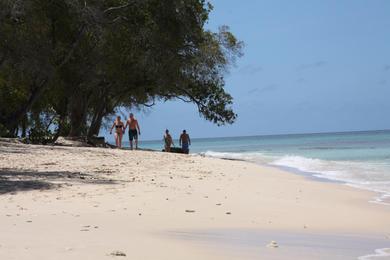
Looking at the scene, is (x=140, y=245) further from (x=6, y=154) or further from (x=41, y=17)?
(x=41, y=17)

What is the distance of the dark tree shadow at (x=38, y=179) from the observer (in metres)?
8.86

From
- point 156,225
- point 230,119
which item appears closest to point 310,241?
point 156,225

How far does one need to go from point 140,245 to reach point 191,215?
207cm

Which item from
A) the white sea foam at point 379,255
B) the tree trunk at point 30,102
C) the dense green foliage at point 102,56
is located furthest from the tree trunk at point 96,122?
the white sea foam at point 379,255

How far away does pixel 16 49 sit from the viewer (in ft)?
55.8

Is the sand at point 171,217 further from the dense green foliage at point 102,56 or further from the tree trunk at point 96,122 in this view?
the tree trunk at point 96,122

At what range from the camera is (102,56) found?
84.2ft

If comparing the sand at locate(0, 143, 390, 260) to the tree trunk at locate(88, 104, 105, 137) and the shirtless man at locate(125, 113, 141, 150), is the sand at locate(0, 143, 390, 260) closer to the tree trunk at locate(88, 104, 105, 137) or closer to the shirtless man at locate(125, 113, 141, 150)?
the shirtless man at locate(125, 113, 141, 150)

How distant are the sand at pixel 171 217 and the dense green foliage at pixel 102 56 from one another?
6974mm

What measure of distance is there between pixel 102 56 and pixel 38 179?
1631 centimetres

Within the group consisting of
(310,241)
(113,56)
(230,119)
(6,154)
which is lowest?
(310,241)

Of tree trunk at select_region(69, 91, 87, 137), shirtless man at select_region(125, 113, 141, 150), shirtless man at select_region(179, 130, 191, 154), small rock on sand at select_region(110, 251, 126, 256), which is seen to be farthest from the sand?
tree trunk at select_region(69, 91, 87, 137)

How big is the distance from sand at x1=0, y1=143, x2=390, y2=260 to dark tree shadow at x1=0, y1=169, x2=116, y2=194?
0.05ft

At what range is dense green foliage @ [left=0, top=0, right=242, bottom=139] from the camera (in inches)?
725
